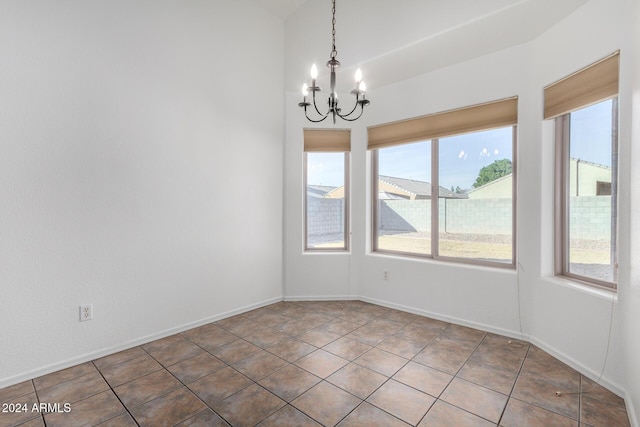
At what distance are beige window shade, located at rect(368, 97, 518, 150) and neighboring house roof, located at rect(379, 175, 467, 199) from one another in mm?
447

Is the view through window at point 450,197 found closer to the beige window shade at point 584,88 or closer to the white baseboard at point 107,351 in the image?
the beige window shade at point 584,88

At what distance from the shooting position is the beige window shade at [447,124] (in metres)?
2.99

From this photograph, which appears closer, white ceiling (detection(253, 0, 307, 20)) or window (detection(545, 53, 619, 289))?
window (detection(545, 53, 619, 289))

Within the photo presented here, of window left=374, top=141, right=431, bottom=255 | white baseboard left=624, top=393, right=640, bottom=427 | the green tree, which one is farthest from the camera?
window left=374, top=141, right=431, bottom=255

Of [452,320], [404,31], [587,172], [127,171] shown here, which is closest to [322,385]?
[452,320]

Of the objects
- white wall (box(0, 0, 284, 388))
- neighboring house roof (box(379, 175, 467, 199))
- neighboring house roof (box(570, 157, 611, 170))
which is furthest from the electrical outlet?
neighboring house roof (box(570, 157, 611, 170))

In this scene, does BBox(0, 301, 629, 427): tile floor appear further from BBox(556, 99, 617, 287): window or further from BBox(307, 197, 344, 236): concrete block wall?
BBox(307, 197, 344, 236): concrete block wall

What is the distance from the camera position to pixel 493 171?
316 cm

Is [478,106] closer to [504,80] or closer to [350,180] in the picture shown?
[504,80]

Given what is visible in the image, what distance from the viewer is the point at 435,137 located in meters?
3.46

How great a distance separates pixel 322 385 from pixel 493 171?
262 cm

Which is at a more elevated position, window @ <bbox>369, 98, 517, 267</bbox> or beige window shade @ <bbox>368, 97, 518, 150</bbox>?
beige window shade @ <bbox>368, 97, 518, 150</bbox>

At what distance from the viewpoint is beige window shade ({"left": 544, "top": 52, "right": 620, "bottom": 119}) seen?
211 cm

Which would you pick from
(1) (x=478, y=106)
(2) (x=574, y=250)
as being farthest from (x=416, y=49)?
(2) (x=574, y=250)
